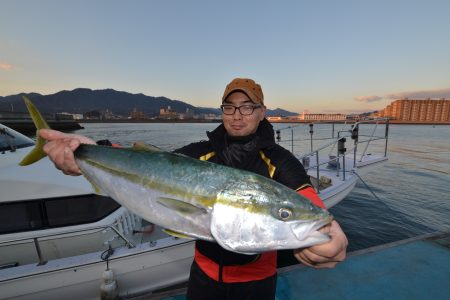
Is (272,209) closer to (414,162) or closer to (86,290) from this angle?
(86,290)

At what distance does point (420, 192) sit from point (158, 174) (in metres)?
19.0

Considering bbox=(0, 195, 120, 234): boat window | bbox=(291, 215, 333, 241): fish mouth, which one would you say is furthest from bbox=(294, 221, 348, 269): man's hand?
bbox=(0, 195, 120, 234): boat window

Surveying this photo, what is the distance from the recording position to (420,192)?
1508 centimetres

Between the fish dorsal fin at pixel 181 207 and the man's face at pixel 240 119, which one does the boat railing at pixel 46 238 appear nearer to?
the fish dorsal fin at pixel 181 207

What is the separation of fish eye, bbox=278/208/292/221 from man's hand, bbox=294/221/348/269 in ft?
0.77

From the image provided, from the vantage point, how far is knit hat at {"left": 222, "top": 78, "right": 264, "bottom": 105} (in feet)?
8.09

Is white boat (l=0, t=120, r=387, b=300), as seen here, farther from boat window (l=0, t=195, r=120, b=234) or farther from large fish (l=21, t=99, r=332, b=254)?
large fish (l=21, t=99, r=332, b=254)

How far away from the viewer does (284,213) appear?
1.58 m

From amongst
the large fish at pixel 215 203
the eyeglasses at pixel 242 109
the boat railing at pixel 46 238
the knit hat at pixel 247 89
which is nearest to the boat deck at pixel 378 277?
the boat railing at pixel 46 238

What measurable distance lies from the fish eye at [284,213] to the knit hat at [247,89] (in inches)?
51.1

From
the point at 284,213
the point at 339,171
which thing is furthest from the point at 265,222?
the point at 339,171

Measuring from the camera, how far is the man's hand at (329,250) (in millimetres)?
1509

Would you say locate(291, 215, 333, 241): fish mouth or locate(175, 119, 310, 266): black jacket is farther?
locate(175, 119, 310, 266): black jacket

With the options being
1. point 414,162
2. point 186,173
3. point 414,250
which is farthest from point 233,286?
point 414,162
